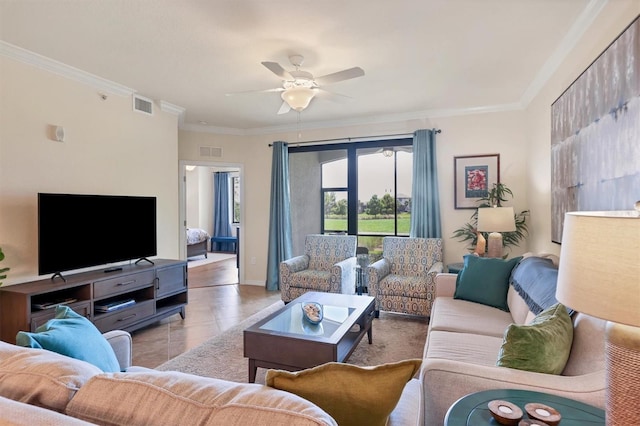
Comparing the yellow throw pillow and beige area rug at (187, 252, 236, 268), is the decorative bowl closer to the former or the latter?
the yellow throw pillow

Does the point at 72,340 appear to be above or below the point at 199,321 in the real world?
above

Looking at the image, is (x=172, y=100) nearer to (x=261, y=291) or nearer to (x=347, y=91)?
(x=347, y=91)

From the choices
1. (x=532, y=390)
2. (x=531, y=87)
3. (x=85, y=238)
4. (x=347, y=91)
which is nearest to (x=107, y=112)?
(x=85, y=238)

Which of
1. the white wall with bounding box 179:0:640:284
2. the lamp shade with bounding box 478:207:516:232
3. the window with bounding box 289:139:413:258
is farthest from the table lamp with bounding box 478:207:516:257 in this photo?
the window with bounding box 289:139:413:258

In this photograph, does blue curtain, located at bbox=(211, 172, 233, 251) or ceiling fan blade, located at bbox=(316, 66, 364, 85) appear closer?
ceiling fan blade, located at bbox=(316, 66, 364, 85)

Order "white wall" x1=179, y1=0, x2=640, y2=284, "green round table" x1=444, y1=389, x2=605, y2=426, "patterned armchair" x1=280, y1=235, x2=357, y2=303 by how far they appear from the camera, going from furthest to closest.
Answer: "patterned armchair" x1=280, y1=235, x2=357, y2=303 → "white wall" x1=179, y1=0, x2=640, y2=284 → "green round table" x1=444, y1=389, x2=605, y2=426

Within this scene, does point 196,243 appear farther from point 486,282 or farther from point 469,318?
point 469,318

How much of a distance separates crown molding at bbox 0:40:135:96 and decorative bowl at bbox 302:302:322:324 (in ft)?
10.4

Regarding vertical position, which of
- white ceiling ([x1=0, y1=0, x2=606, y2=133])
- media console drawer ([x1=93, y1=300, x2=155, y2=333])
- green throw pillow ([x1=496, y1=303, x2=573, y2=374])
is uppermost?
white ceiling ([x1=0, y1=0, x2=606, y2=133])

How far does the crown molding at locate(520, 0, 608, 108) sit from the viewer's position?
89.6 inches

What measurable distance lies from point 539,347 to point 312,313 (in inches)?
64.3

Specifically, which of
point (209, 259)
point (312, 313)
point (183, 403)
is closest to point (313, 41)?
point (312, 313)

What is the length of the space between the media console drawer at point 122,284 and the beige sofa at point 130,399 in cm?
253

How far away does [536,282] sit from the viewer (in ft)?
7.36
